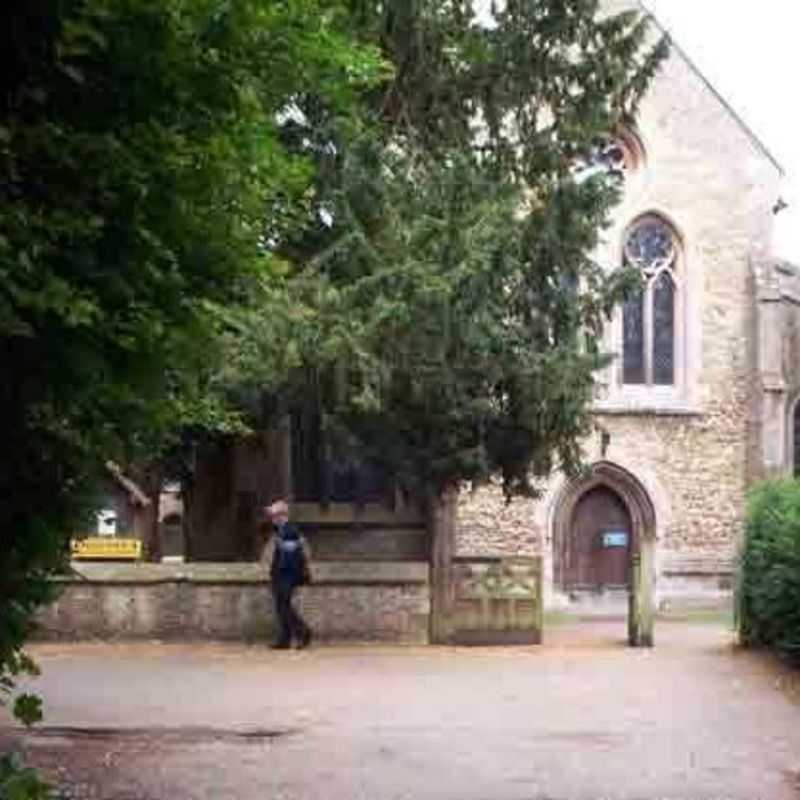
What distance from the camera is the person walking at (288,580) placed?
762 inches

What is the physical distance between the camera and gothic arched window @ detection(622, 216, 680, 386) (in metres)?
35.8

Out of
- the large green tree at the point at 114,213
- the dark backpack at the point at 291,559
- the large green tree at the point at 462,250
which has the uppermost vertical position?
the large green tree at the point at 462,250

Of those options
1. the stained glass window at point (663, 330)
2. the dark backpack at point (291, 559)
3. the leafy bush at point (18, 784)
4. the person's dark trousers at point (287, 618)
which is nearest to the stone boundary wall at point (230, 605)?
the person's dark trousers at point (287, 618)

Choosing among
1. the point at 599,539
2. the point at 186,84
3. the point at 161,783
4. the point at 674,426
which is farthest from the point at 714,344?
the point at 186,84

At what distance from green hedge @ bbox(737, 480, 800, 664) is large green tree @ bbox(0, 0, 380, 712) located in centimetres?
1056

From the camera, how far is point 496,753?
11.0 meters

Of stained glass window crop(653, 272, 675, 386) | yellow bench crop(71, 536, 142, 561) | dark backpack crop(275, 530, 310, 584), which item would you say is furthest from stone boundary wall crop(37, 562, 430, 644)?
stained glass window crop(653, 272, 675, 386)

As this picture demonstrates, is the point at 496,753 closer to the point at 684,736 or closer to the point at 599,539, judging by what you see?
the point at 684,736

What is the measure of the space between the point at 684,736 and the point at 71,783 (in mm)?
4622

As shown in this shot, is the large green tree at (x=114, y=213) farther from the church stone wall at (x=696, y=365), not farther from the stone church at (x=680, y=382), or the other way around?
the church stone wall at (x=696, y=365)

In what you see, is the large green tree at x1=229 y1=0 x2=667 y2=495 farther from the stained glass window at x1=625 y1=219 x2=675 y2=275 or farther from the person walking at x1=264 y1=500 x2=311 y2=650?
the stained glass window at x1=625 y1=219 x2=675 y2=275

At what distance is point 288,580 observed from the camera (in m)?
19.3

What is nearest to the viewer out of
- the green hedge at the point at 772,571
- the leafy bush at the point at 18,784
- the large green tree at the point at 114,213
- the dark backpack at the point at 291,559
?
the leafy bush at the point at 18,784

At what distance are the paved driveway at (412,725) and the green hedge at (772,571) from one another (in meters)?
0.41
